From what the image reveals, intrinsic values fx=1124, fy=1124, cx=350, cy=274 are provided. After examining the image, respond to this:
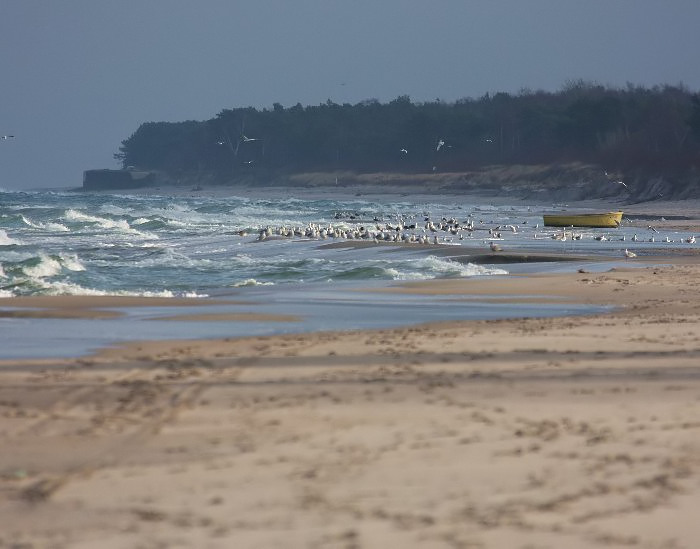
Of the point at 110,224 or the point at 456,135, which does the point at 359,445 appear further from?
the point at 456,135

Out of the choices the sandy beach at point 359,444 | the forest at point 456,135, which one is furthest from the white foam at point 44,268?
the forest at point 456,135

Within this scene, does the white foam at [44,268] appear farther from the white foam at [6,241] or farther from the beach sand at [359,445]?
the beach sand at [359,445]

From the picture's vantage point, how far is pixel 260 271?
23.5 metres

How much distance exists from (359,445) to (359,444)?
0.02 metres

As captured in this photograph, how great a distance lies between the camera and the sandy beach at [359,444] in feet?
16.2

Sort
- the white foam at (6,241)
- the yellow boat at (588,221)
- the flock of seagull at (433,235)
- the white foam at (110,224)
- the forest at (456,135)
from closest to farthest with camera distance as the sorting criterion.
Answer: the flock of seagull at (433,235) < the white foam at (6,241) < the yellow boat at (588,221) < the white foam at (110,224) < the forest at (456,135)

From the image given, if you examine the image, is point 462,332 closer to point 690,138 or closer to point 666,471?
point 666,471

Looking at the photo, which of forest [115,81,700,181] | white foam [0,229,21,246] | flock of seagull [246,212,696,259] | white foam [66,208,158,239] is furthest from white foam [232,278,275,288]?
forest [115,81,700,181]

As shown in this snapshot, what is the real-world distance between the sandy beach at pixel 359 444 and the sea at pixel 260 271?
1.86 metres

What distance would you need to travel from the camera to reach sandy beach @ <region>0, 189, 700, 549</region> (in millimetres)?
4945

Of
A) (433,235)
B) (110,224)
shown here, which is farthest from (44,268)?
(110,224)

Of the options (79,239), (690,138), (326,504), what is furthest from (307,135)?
(326,504)

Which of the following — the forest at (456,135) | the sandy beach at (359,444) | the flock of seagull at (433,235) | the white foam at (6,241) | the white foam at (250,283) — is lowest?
the white foam at (6,241)

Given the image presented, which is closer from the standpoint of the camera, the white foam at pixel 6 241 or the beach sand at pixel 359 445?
the beach sand at pixel 359 445
